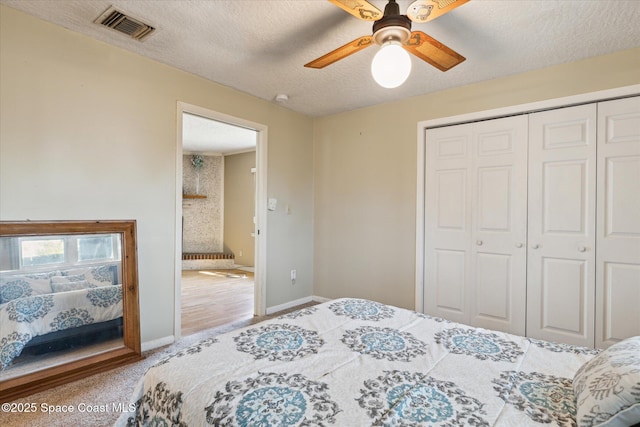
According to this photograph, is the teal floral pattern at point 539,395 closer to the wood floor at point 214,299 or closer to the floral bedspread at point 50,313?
the floral bedspread at point 50,313

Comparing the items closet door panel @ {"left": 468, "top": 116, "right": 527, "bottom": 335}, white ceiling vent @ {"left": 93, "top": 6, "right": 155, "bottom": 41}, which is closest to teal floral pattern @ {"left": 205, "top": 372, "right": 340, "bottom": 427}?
white ceiling vent @ {"left": 93, "top": 6, "right": 155, "bottom": 41}

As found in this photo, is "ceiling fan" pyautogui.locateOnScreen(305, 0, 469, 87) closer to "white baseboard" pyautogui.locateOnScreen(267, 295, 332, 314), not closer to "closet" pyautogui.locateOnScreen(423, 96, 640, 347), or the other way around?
"closet" pyautogui.locateOnScreen(423, 96, 640, 347)

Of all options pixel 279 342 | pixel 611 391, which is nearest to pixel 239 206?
pixel 279 342

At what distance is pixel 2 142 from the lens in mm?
2043

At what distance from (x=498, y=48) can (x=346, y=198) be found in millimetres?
2125

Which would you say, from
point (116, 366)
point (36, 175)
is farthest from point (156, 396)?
point (36, 175)

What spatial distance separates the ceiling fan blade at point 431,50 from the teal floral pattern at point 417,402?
1.61 metres

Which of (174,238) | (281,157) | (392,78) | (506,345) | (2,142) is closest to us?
(506,345)

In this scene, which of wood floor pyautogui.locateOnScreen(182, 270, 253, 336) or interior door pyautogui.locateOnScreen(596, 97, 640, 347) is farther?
wood floor pyautogui.locateOnScreen(182, 270, 253, 336)

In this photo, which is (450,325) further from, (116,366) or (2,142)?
(2,142)

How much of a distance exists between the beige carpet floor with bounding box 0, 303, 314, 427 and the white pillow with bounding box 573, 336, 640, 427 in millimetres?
2124

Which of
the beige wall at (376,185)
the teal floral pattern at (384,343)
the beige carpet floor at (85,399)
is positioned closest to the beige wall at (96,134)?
the beige carpet floor at (85,399)

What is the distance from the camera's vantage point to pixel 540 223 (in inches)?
110

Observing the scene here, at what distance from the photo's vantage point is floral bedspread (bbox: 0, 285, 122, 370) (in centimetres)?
202
